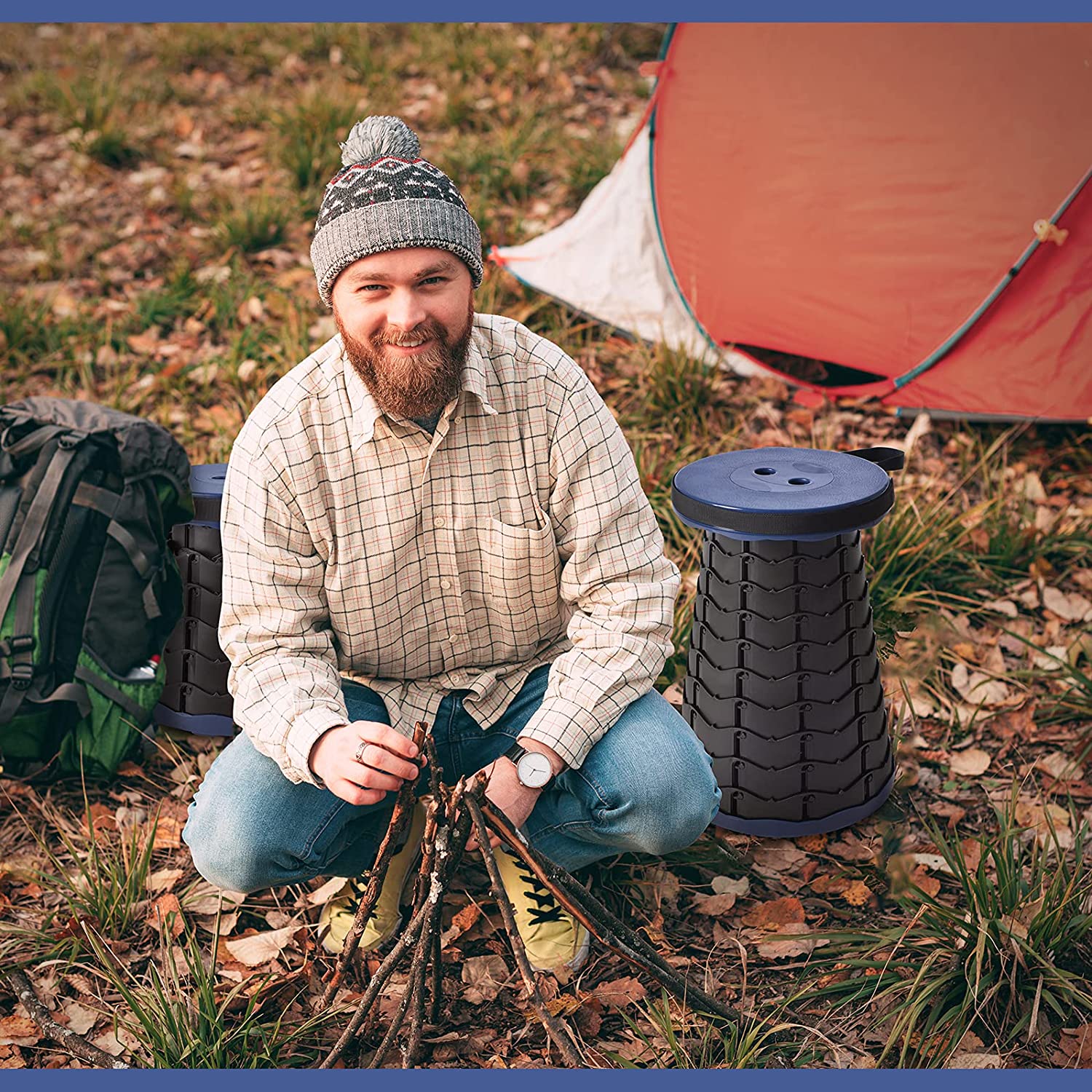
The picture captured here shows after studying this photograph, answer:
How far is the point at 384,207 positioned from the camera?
199 centimetres

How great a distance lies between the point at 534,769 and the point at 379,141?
1.09 meters

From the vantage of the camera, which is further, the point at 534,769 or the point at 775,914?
the point at 775,914

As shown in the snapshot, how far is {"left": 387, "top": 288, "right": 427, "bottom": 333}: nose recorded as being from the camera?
2033 mm

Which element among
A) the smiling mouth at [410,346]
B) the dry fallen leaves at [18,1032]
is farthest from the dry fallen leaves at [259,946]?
the smiling mouth at [410,346]

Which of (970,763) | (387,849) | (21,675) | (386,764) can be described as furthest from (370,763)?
(970,763)

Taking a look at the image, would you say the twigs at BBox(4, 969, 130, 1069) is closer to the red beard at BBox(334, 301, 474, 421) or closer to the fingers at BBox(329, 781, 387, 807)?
the fingers at BBox(329, 781, 387, 807)

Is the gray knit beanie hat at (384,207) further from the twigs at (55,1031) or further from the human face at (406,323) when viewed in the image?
the twigs at (55,1031)

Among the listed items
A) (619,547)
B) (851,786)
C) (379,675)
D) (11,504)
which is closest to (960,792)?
(851,786)

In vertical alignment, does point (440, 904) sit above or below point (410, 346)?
below

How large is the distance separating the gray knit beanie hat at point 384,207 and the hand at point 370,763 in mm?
772

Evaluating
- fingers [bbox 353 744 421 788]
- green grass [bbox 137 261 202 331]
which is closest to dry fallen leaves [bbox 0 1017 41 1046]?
fingers [bbox 353 744 421 788]

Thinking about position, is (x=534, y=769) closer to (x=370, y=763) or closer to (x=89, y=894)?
(x=370, y=763)

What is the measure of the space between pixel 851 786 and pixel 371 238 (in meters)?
1.50

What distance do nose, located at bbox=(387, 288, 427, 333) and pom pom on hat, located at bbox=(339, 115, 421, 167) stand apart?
234mm
